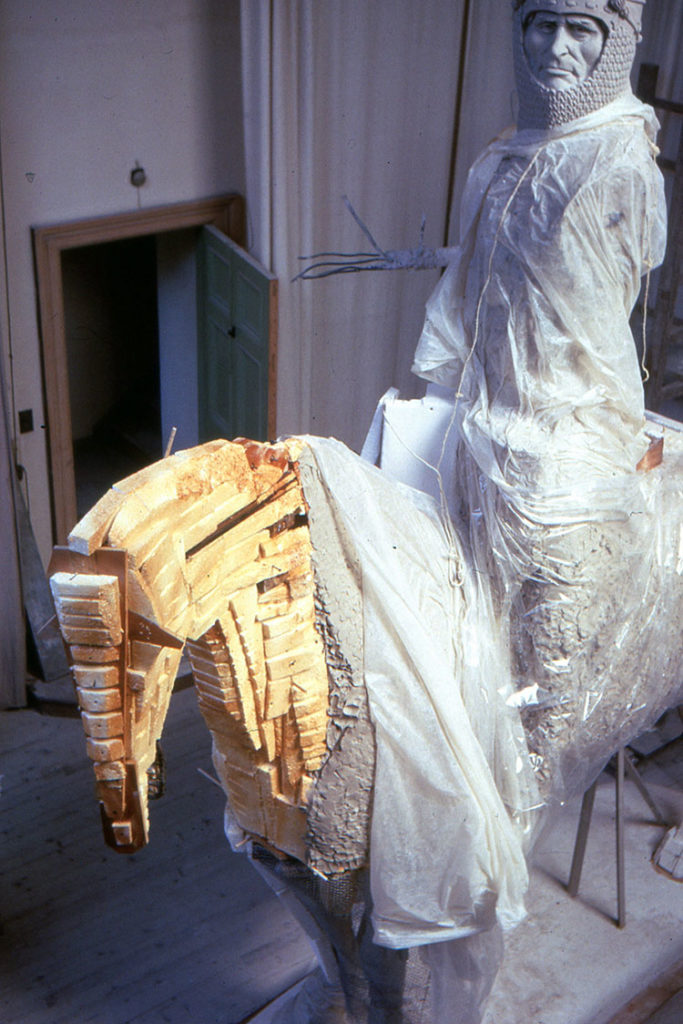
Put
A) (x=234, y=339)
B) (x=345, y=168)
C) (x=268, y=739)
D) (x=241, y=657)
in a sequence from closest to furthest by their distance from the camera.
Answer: (x=241, y=657) < (x=268, y=739) < (x=345, y=168) < (x=234, y=339)

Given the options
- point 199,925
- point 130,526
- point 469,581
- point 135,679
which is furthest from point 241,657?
point 199,925

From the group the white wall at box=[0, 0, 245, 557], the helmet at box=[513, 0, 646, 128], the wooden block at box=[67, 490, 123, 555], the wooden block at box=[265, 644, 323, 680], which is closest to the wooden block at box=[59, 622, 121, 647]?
the wooden block at box=[67, 490, 123, 555]

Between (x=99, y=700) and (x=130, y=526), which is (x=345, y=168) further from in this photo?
(x=99, y=700)

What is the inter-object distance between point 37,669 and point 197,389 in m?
1.41

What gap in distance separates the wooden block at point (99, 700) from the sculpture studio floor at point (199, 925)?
1.82 metres

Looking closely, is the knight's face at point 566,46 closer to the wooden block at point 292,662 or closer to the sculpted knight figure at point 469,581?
the sculpted knight figure at point 469,581

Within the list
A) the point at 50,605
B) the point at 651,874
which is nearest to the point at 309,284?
the point at 50,605

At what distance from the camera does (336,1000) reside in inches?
115

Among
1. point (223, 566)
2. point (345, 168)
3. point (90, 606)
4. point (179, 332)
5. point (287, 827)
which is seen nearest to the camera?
point (90, 606)

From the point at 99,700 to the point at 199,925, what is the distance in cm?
202

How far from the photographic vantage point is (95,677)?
5.85 feet

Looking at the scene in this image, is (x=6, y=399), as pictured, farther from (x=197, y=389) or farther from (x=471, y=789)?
(x=471, y=789)

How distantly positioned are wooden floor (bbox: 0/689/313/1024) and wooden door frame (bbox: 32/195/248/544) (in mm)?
1044

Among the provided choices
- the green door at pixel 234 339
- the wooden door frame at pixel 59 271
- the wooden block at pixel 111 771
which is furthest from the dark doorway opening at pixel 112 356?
the wooden block at pixel 111 771
